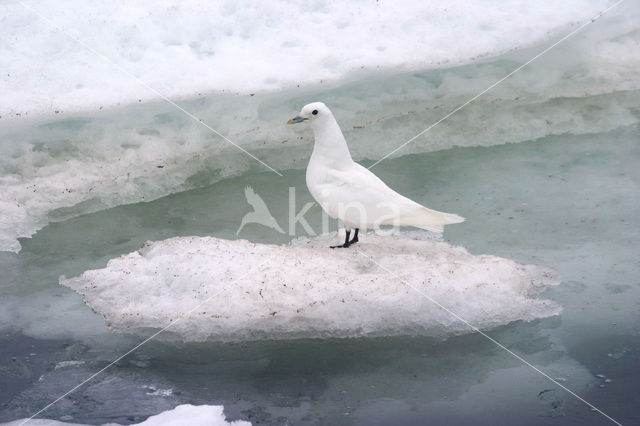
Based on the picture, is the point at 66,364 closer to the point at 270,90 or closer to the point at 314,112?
the point at 314,112

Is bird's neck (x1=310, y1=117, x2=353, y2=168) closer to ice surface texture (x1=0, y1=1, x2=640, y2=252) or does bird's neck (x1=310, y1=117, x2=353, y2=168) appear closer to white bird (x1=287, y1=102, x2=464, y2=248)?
white bird (x1=287, y1=102, x2=464, y2=248)

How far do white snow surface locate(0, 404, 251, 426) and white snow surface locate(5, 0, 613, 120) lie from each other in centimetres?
301

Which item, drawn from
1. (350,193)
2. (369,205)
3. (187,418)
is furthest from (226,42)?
(187,418)

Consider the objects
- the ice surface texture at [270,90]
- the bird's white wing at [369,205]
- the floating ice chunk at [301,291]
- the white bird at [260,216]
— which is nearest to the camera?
the floating ice chunk at [301,291]

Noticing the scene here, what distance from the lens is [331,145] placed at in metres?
5.01

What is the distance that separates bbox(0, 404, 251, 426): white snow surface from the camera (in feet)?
11.4

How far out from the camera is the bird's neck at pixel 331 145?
16.4 ft

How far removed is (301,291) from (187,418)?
1.04 m

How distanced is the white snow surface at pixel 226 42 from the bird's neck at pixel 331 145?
1358mm

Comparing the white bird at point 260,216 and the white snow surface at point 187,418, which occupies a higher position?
the white bird at point 260,216

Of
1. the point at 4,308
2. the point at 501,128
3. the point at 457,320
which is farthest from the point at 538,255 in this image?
the point at 4,308

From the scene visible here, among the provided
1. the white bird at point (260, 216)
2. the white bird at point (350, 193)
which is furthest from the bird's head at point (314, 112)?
the white bird at point (260, 216)

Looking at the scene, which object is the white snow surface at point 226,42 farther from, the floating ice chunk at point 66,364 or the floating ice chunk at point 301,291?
the floating ice chunk at point 66,364

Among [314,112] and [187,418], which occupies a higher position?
[314,112]
